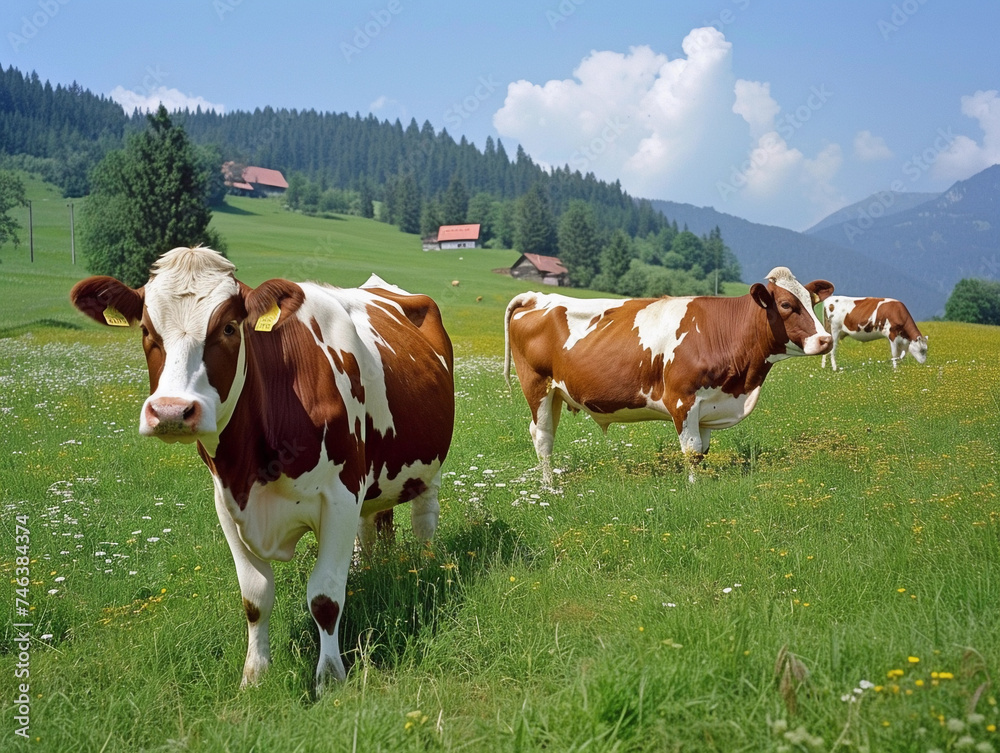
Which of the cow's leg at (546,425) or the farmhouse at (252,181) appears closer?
the cow's leg at (546,425)

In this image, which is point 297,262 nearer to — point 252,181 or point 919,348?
point 919,348

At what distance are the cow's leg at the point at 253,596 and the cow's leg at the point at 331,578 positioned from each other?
0.35 m

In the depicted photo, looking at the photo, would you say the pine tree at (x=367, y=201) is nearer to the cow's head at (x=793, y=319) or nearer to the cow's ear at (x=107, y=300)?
the cow's head at (x=793, y=319)

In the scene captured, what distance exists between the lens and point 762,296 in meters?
8.97

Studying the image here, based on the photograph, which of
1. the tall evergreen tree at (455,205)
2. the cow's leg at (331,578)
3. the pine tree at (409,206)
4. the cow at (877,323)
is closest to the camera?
the cow's leg at (331,578)

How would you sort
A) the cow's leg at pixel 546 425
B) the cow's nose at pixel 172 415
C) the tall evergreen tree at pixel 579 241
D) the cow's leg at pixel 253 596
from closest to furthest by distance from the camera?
the cow's nose at pixel 172 415 → the cow's leg at pixel 253 596 → the cow's leg at pixel 546 425 → the tall evergreen tree at pixel 579 241

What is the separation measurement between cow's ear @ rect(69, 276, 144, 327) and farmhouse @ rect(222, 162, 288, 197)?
15283 cm

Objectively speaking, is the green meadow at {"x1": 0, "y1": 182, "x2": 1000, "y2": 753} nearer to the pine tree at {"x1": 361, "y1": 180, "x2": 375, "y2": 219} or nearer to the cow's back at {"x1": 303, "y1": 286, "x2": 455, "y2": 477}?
the cow's back at {"x1": 303, "y1": 286, "x2": 455, "y2": 477}

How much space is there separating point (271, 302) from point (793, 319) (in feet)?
22.2

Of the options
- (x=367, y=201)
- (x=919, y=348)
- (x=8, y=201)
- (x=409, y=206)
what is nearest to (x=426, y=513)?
(x=919, y=348)

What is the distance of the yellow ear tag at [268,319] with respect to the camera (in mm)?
4172

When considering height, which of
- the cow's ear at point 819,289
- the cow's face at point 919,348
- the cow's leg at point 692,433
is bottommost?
the cow's leg at point 692,433

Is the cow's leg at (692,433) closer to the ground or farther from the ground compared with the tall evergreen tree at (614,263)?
closer to the ground

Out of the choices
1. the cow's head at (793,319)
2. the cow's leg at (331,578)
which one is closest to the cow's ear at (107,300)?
the cow's leg at (331,578)
